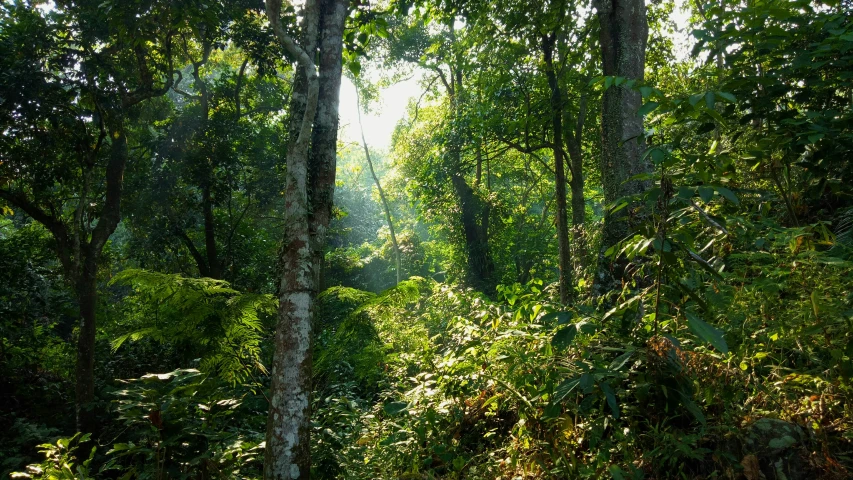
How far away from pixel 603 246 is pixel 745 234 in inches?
77.1

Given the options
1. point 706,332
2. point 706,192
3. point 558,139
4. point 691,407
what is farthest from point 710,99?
point 558,139

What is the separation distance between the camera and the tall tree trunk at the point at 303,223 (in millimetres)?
3418

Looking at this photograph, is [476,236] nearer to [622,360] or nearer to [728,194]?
[622,360]

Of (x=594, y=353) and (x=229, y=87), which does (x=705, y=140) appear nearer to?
(x=594, y=353)

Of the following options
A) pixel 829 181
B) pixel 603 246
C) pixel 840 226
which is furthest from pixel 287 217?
pixel 840 226

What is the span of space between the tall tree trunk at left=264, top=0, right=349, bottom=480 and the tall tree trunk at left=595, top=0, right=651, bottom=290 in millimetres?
2615

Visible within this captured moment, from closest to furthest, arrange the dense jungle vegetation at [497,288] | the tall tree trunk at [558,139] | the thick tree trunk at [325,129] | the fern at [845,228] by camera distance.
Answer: the dense jungle vegetation at [497,288] < the fern at [845,228] < the thick tree trunk at [325,129] < the tall tree trunk at [558,139]

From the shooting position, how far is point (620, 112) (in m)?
5.01

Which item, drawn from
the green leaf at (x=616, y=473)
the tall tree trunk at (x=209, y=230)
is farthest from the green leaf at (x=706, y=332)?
the tall tree trunk at (x=209, y=230)

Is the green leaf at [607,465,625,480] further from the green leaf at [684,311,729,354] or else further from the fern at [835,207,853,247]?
the fern at [835,207,853,247]

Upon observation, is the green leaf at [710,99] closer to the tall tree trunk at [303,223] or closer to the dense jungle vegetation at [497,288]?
the dense jungle vegetation at [497,288]

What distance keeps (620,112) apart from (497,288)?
2463 mm

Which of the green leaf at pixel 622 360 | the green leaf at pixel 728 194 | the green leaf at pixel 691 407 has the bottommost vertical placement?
the green leaf at pixel 691 407

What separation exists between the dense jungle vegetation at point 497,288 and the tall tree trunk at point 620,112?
28 millimetres
